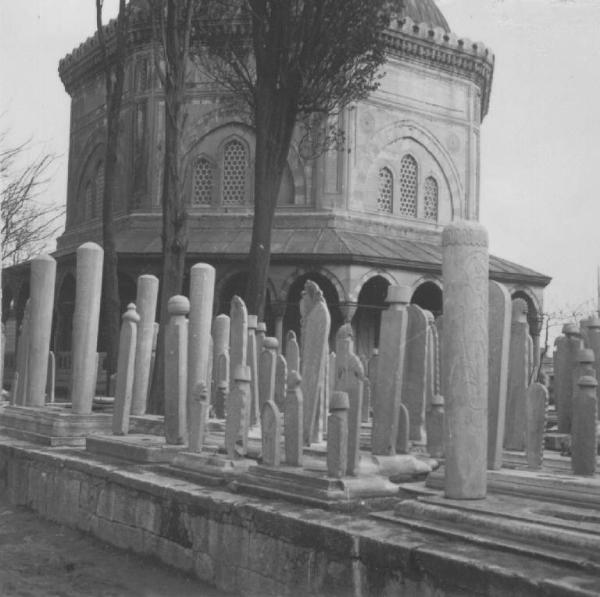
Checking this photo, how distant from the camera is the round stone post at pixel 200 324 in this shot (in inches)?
276

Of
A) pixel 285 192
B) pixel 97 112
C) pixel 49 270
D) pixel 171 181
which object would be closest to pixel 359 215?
pixel 285 192

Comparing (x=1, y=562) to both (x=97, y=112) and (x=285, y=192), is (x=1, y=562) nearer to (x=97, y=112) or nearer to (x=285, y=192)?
(x=285, y=192)

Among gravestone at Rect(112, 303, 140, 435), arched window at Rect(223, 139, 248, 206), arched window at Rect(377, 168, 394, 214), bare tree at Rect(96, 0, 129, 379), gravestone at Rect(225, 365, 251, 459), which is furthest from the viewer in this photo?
arched window at Rect(377, 168, 394, 214)

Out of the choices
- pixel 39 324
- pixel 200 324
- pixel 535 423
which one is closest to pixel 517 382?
pixel 535 423

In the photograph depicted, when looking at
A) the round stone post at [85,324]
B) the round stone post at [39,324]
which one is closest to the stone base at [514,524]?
the round stone post at [85,324]

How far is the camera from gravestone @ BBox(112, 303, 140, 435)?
24.3ft

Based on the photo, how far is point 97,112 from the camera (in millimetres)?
25281

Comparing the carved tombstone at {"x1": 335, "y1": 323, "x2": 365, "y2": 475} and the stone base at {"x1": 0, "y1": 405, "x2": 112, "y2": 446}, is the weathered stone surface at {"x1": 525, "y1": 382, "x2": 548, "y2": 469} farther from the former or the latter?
the stone base at {"x1": 0, "y1": 405, "x2": 112, "y2": 446}

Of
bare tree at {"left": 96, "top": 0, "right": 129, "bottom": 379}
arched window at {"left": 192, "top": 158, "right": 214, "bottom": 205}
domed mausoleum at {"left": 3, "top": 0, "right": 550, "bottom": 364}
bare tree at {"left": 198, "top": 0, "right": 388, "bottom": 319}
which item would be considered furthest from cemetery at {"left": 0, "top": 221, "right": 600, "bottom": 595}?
arched window at {"left": 192, "top": 158, "right": 214, "bottom": 205}

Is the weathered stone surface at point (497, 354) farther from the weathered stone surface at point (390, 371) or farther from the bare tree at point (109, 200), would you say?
the bare tree at point (109, 200)

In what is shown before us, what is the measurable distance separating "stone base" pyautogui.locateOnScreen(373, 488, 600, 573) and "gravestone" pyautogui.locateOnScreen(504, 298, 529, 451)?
1967 mm

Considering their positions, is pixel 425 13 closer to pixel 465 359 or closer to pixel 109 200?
pixel 109 200

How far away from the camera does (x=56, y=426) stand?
26.6 ft

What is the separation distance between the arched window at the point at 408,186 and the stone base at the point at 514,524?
64.4 ft
